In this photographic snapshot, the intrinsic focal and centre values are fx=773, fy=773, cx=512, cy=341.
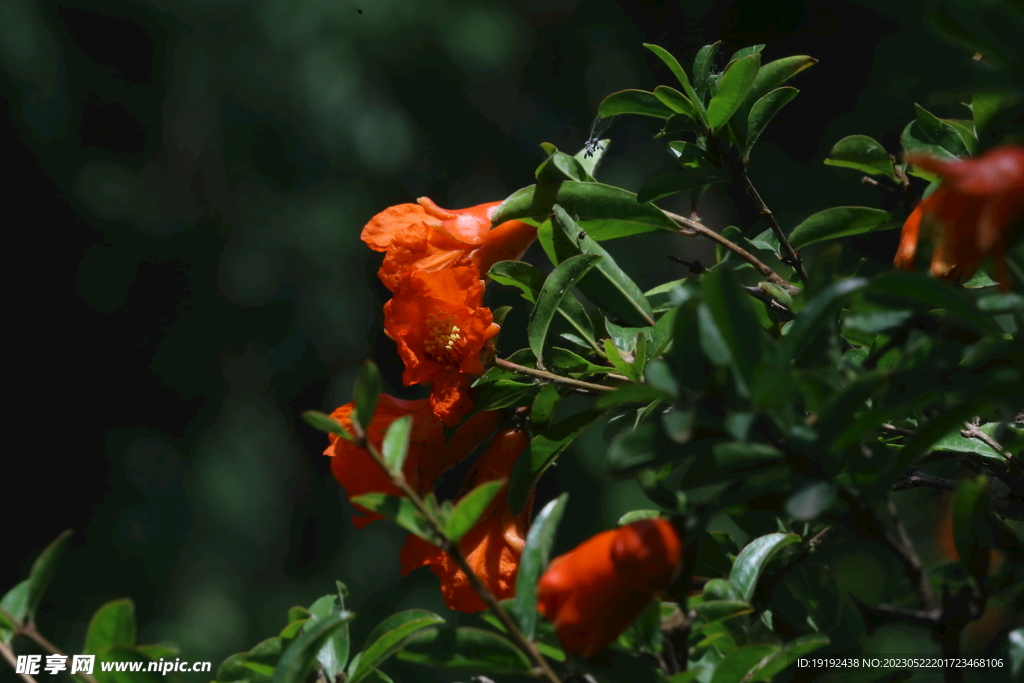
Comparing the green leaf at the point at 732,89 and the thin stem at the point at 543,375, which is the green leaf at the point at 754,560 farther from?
the green leaf at the point at 732,89

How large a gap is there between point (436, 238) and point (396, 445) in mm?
334

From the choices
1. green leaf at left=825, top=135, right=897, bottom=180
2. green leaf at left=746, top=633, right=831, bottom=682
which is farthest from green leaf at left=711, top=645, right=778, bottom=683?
green leaf at left=825, top=135, right=897, bottom=180

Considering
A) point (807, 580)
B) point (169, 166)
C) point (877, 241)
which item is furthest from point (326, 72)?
point (807, 580)

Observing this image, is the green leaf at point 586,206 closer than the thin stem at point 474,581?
No

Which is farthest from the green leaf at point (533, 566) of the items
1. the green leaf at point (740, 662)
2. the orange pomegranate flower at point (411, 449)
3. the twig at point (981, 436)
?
the twig at point (981, 436)

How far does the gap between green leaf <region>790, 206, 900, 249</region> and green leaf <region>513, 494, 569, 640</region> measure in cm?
39

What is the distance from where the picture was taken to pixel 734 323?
1.32 ft

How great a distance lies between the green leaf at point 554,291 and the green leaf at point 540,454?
0.21 feet

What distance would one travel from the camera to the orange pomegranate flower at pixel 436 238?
2.36 ft

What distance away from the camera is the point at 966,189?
0.35 m

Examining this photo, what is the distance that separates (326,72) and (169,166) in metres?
0.57

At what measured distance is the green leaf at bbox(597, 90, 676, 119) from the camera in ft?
2.40

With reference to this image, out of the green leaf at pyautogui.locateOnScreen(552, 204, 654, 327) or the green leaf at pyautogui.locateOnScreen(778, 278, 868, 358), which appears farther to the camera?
the green leaf at pyautogui.locateOnScreen(552, 204, 654, 327)

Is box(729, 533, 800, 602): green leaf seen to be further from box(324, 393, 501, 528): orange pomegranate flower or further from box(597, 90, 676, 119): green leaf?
box(597, 90, 676, 119): green leaf
